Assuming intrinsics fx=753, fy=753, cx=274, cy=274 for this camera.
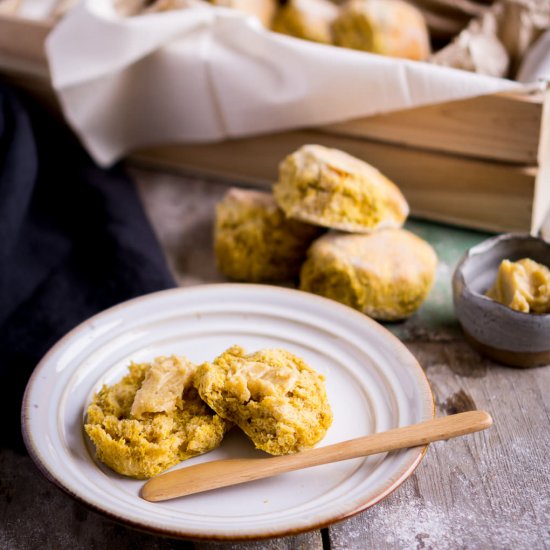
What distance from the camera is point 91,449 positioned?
1.18 metres

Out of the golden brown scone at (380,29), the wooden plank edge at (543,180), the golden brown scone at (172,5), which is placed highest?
the golden brown scone at (172,5)

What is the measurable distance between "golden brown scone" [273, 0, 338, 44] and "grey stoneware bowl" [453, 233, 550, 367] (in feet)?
2.54

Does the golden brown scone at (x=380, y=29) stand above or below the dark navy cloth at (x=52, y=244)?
above

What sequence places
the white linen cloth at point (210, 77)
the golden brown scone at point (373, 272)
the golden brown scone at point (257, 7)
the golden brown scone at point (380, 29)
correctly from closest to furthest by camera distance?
the golden brown scone at point (373, 272) → the white linen cloth at point (210, 77) → the golden brown scone at point (380, 29) → the golden brown scone at point (257, 7)

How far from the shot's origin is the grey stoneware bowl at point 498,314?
1.40m

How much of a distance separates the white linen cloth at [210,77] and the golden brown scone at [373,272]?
16.6 inches

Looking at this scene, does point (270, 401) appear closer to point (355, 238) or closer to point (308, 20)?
point (355, 238)

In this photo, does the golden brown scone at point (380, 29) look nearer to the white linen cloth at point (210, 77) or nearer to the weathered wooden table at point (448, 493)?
the white linen cloth at point (210, 77)

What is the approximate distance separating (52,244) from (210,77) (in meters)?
0.60

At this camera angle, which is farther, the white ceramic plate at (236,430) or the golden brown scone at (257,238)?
the golden brown scone at (257,238)

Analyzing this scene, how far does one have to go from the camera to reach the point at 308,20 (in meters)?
1.99

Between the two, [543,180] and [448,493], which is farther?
[543,180]

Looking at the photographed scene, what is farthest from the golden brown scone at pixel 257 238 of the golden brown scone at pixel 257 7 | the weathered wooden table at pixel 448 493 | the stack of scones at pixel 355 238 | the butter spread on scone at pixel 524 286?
the golden brown scone at pixel 257 7

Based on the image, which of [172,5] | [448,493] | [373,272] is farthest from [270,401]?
[172,5]
